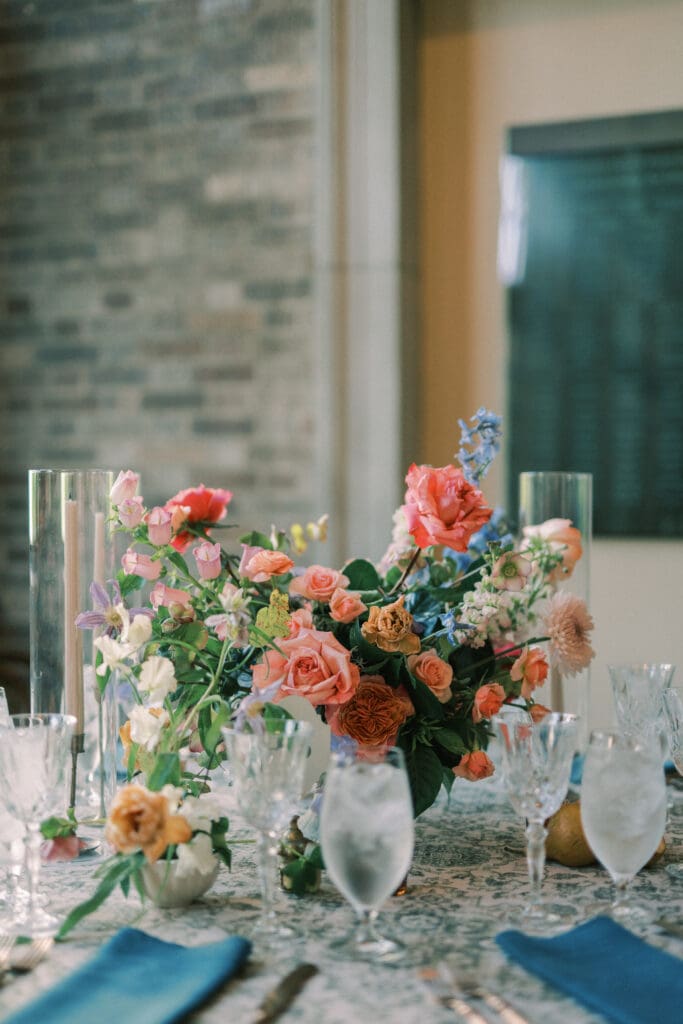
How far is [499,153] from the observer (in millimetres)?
3338

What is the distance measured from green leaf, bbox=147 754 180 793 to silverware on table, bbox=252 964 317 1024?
223mm

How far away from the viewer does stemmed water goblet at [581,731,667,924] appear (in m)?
1.06

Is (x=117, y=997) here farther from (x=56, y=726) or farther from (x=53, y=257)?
(x=53, y=257)

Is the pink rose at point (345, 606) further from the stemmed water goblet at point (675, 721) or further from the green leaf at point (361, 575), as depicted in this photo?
the stemmed water goblet at point (675, 721)

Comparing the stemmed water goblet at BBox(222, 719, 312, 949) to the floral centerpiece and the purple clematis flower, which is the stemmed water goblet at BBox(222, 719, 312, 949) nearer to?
the floral centerpiece

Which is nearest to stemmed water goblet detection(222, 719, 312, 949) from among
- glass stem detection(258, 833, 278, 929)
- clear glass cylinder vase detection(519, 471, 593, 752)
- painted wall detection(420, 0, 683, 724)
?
glass stem detection(258, 833, 278, 929)

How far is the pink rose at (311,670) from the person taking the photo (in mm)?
1203

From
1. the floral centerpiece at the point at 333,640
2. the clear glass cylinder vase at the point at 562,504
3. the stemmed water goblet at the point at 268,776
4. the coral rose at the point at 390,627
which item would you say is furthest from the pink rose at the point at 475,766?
the clear glass cylinder vase at the point at 562,504

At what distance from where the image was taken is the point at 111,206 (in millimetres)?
3727

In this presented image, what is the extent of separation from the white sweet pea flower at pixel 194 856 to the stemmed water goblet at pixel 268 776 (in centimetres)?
9

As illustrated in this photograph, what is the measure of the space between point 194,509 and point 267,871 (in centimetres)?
43

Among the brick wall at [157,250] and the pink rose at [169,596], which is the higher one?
the brick wall at [157,250]

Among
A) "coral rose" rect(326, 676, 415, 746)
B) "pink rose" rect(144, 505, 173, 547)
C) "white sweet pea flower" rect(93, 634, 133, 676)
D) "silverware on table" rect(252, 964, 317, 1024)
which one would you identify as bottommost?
"silverware on table" rect(252, 964, 317, 1024)

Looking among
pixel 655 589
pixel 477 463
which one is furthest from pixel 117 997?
pixel 655 589
